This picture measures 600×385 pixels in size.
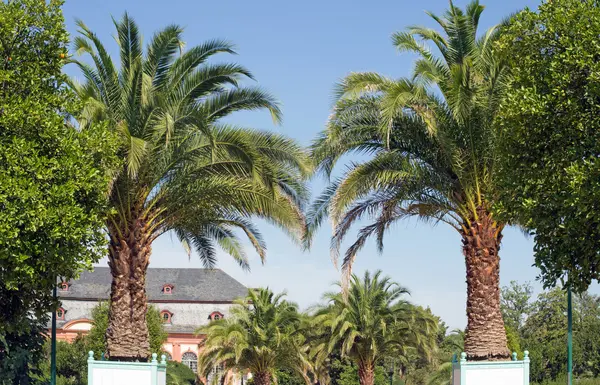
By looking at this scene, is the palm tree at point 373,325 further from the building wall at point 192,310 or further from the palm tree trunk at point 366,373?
the building wall at point 192,310

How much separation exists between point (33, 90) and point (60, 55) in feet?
3.76

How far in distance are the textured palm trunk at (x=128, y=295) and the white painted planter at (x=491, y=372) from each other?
736cm

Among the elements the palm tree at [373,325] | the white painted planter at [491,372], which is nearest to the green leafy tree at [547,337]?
the palm tree at [373,325]

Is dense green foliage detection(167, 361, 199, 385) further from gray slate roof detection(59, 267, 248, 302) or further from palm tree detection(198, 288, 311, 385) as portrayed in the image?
gray slate roof detection(59, 267, 248, 302)

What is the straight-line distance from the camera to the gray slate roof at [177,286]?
8119cm

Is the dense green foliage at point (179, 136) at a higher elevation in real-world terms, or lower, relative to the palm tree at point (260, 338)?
higher

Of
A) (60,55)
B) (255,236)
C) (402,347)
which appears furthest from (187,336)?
(60,55)

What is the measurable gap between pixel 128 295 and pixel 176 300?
6332 centimetres

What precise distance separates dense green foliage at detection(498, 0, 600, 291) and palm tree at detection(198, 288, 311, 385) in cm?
2266

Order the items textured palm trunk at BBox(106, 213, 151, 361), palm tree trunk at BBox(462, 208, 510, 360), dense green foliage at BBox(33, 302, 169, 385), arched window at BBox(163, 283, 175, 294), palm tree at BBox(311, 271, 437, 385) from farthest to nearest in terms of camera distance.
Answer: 1. arched window at BBox(163, 283, 175, 294)
2. dense green foliage at BBox(33, 302, 169, 385)
3. palm tree at BBox(311, 271, 437, 385)
4. textured palm trunk at BBox(106, 213, 151, 361)
5. palm tree trunk at BBox(462, 208, 510, 360)

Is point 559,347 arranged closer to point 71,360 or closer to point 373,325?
point 373,325

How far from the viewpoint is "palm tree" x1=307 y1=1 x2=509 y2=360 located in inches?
752

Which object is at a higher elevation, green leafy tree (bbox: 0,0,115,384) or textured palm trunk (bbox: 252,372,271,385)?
green leafy tree (bbox: 0,0,115,384)

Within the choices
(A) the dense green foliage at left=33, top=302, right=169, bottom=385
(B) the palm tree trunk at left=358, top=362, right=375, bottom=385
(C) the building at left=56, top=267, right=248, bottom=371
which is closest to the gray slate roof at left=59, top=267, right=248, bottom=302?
(C) the building at left=56, top=267, right=248, bottom=371
